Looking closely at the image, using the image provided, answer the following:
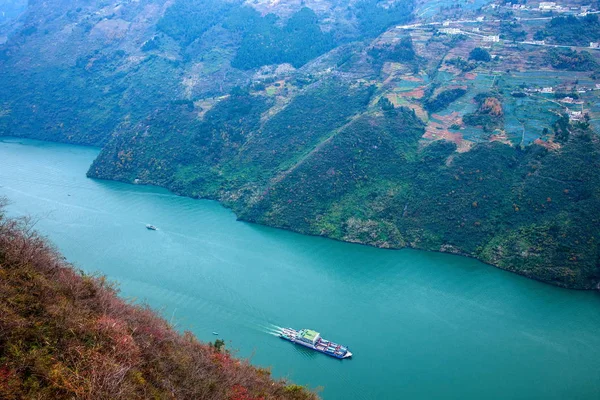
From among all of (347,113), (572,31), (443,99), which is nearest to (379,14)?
(572,31)

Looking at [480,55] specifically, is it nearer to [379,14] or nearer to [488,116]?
[488,116]

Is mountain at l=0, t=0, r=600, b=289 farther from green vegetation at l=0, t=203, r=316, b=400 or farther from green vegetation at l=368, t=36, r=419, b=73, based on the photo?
green vegetation at l=0, t=203, r=316, b=400

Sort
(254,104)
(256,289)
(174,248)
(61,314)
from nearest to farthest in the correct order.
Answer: (61,314)
(256,289)
(174,248)
(254,104)

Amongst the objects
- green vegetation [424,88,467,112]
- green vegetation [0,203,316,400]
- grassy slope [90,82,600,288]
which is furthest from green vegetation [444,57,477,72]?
green vegetation [0,203,316,400]

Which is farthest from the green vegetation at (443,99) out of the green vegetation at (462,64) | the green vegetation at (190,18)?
the green vegetation at (190,18)

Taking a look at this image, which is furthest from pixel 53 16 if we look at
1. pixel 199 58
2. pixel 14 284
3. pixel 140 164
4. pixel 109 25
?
pixel 14 284

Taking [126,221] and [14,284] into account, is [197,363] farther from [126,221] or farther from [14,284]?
[126,221]

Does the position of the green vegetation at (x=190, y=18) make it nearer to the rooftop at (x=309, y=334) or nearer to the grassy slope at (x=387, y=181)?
the grassy slope at (x=387, y=181)
